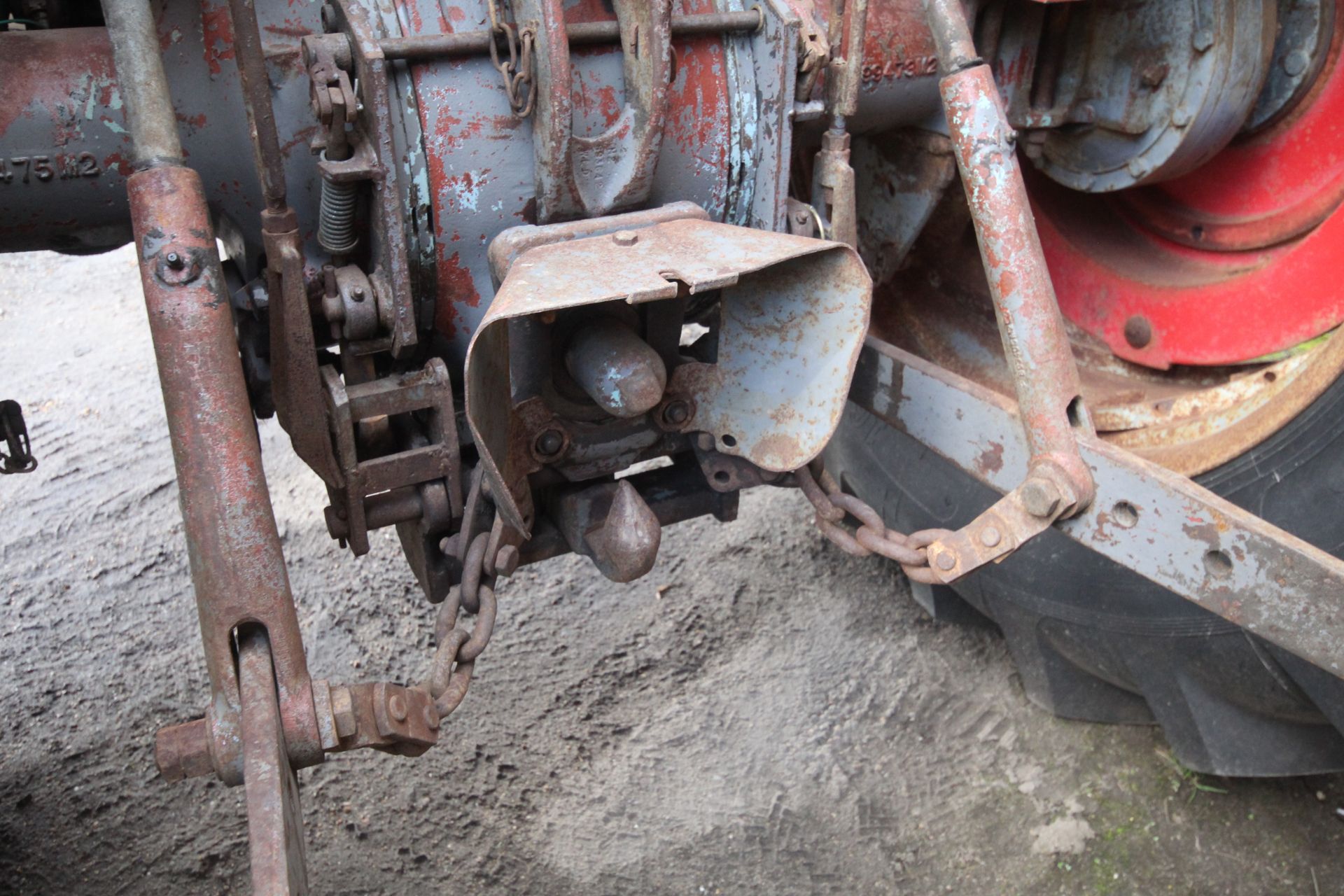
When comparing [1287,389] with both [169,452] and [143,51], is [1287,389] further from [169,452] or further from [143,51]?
[169,452]

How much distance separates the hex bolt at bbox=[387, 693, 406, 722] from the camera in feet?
3.33

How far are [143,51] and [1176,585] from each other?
1.13 meters

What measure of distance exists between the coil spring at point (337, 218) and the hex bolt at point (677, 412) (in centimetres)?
40

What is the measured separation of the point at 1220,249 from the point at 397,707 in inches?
56.5

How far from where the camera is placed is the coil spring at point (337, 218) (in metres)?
1.18

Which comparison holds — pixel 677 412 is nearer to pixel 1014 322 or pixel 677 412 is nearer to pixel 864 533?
pixel 864 533

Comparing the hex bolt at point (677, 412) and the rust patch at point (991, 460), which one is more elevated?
the hex bolt at point (677, 412)

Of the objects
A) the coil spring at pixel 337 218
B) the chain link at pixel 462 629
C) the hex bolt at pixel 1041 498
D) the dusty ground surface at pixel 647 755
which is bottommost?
the dusty ground surface at pixel 647 755

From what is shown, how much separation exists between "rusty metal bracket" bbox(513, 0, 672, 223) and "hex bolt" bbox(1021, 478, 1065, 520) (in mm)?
539

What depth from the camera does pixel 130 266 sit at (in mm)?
4020

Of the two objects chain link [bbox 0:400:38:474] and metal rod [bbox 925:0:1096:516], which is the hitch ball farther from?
chain link [bbox 0:400:38:474]

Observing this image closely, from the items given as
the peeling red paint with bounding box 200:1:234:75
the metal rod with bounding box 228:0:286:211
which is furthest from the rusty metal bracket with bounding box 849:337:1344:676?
the peeling red paint with bounding box 200:1:234:75

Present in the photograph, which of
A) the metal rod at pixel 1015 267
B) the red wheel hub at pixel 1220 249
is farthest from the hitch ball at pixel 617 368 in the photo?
the red wheel hub at pixel 1220 249

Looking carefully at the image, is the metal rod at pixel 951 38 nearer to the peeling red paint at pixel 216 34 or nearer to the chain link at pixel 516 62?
the chain link at pixel 516 62
